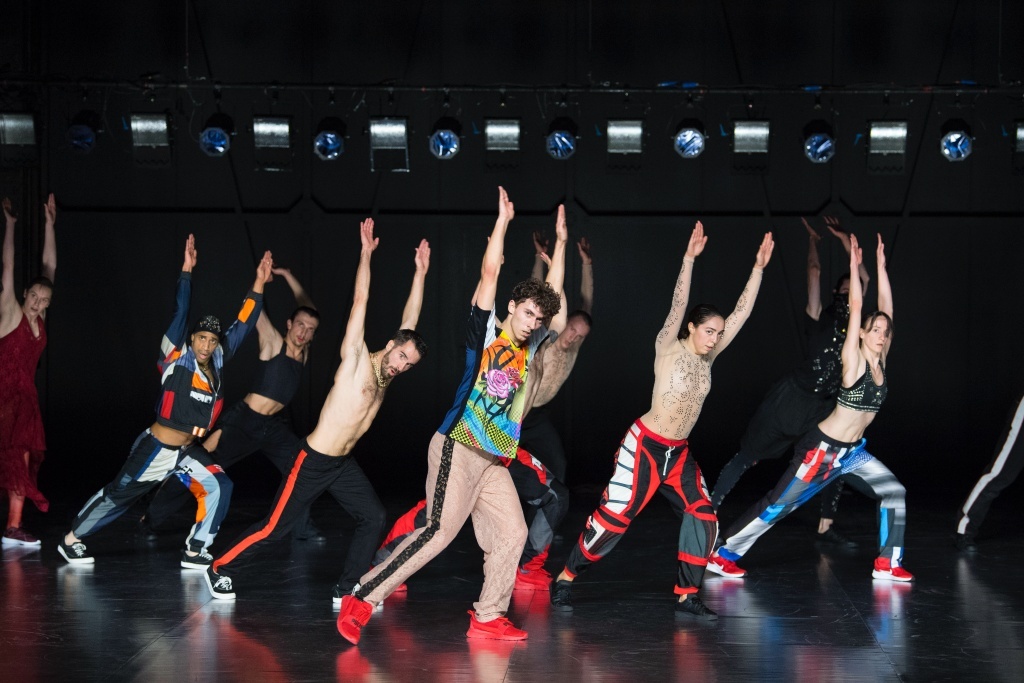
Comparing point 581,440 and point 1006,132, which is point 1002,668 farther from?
point 1006,132

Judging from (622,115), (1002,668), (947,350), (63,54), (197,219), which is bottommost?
(1002,668)

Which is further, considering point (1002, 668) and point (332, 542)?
point (332, 542)

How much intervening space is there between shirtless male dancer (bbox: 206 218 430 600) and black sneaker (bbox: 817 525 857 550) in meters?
2.95

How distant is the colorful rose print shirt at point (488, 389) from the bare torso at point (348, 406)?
0.63 meters

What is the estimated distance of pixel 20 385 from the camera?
7.04 m

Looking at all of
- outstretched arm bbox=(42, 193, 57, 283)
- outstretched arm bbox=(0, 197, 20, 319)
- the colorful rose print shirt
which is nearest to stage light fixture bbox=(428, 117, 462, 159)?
outstretched arm bbox=(42, 193, 57, 283)

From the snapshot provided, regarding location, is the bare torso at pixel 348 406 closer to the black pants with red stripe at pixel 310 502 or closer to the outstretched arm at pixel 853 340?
the black pants with red stripe at pixel 310 502

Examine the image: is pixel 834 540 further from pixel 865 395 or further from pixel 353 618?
pixel 353 618

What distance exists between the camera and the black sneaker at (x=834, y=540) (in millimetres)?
7078

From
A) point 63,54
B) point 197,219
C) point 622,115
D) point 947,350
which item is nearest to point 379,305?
point 197,219

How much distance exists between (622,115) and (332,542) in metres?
4.20

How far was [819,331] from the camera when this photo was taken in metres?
7.18

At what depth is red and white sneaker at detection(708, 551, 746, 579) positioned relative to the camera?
20.3 ft

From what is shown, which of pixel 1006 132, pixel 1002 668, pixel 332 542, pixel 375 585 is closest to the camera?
pixel 1002 668
